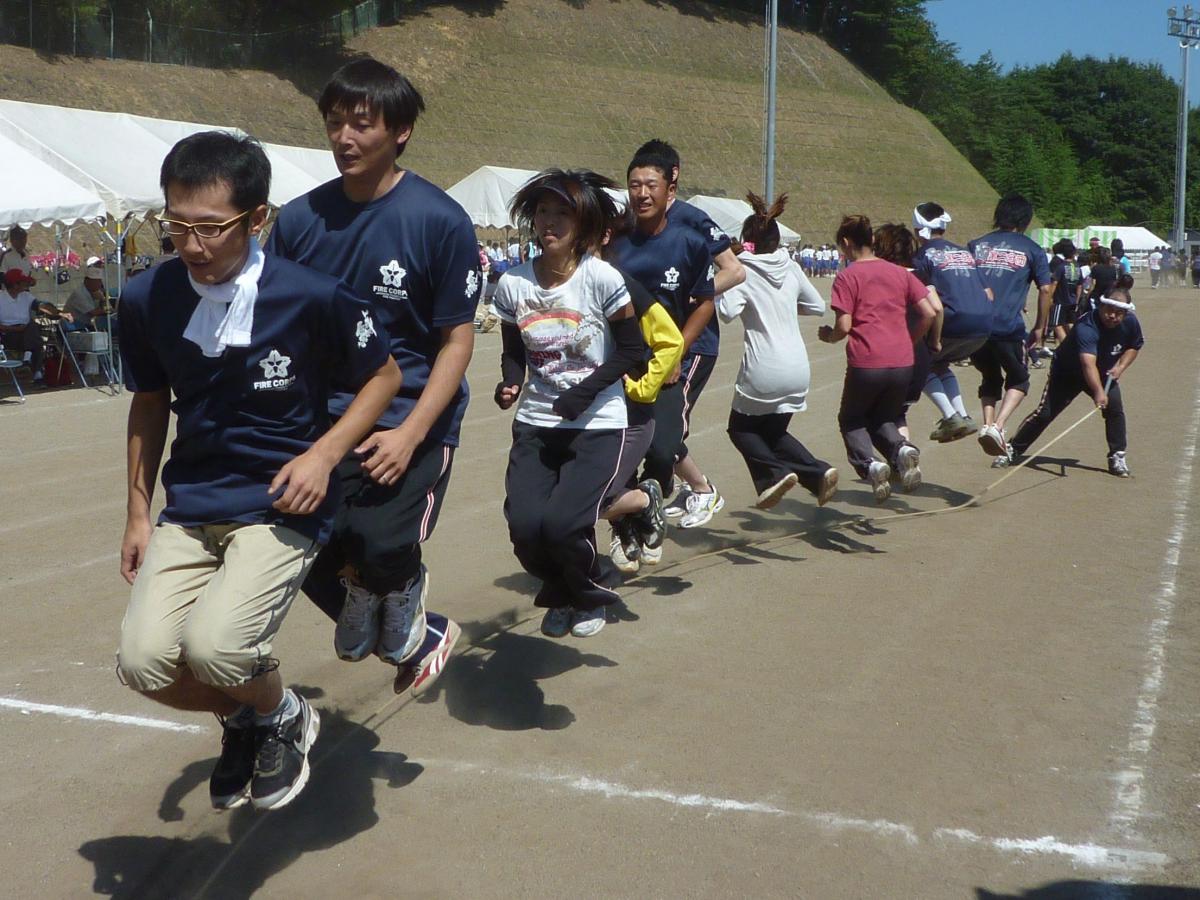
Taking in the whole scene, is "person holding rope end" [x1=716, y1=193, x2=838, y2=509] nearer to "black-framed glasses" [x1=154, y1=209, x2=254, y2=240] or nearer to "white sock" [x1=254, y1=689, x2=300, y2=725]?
"white sock" [x1=254, y1=689, x2=300, y2=725]

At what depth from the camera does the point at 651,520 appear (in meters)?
6.14

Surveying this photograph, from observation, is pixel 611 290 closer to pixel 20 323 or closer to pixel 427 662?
pixel 427 662

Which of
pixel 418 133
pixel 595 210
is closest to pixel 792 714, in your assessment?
pixel 595 210

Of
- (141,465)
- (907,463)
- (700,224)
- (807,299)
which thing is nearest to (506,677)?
Answer: (141,465)

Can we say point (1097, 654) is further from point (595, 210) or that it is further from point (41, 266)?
point (41, 266)

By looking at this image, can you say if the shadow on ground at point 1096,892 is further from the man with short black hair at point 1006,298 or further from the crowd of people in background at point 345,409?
the man with short black hair at point 1006,298

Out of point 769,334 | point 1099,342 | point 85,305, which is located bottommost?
point 85,305

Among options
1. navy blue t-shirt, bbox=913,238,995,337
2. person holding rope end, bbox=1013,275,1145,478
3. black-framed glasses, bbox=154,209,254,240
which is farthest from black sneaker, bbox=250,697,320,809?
person holding rope end, bbox=1013,275,1145,478

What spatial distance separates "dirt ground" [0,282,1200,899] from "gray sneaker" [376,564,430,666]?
445 mm

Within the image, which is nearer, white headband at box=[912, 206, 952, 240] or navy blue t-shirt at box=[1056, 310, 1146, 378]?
white headband at box=[912, 206, 952, 240]

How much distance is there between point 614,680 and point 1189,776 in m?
2.16

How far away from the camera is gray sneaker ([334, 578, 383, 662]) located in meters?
4.19

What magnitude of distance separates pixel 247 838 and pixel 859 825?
1.85 m

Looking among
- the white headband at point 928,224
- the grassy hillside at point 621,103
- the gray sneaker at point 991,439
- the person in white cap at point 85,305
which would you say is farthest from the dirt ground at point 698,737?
the grassy hillside at point 621,103
